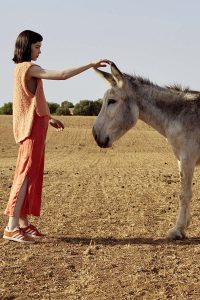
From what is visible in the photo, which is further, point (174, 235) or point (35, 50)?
point (174, 235)

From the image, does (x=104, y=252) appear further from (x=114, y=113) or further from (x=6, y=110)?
(x=6, y=110)

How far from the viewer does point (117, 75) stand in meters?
7.35

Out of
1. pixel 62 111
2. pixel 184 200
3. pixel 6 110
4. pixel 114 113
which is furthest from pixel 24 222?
pixel 6 110

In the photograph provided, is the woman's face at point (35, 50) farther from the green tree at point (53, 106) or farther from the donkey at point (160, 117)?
the green tree at point (53, 106)

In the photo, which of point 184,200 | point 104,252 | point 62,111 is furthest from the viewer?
point 62,111

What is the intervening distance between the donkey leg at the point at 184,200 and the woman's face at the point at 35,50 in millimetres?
2430

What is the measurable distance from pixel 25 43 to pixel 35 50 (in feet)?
0.53

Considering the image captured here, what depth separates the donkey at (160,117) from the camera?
734cm

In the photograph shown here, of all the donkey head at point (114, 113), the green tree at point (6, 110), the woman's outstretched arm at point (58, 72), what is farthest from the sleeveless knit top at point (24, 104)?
the green tree at point (6, 110)

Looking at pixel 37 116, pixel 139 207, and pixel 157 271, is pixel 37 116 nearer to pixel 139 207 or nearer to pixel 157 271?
pixel 157 271

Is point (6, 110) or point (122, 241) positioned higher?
point (6, 110)

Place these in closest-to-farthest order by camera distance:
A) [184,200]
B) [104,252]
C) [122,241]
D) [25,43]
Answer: [104,252]
[25,43]
[122,241]
[184,200]

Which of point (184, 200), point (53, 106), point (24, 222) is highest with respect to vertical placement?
point (53, 106)

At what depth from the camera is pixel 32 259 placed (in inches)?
244
